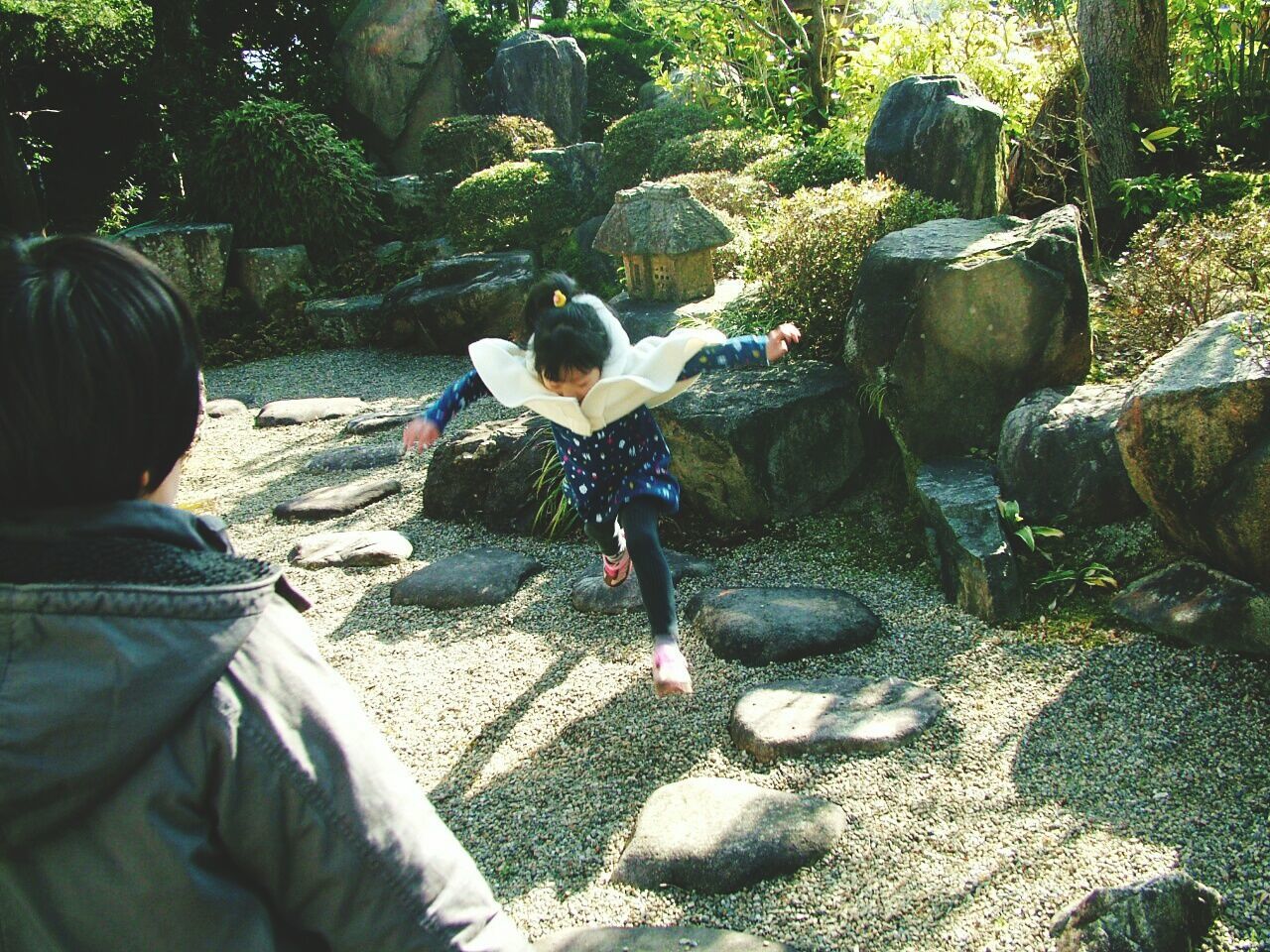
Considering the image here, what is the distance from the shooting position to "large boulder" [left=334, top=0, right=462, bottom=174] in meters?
14.0

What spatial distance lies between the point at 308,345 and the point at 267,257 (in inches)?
43.2

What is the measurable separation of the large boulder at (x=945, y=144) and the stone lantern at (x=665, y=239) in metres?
1.08

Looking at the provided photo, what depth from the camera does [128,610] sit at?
898 millimetres

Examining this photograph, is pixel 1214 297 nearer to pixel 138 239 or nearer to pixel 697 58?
pixel 697 58

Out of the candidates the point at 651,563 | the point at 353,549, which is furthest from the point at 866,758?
the point at 353,549

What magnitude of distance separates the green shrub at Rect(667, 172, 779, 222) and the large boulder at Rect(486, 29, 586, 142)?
6.17 metres

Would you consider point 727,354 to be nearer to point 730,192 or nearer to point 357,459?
point 357,459

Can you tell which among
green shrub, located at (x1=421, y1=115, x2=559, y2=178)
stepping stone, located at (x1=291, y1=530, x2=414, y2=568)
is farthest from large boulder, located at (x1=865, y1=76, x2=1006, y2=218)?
green shrub, located at (x1=421, y1=115, x2=559, y2=178)

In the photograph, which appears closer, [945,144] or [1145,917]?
[1145,917]

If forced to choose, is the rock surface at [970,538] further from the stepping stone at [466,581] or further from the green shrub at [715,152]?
the green shrub at [715,152]

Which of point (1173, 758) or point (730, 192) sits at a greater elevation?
point (730, 192)

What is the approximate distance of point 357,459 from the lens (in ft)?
21.4

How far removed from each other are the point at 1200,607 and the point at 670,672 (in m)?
1.68

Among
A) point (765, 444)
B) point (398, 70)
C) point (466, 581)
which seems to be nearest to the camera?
point (466, 581)
